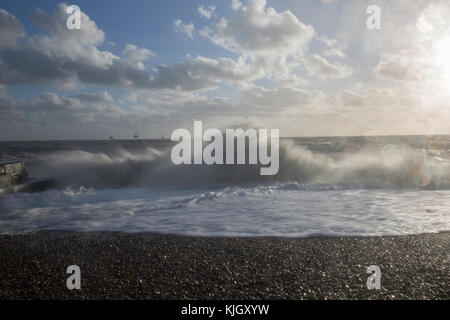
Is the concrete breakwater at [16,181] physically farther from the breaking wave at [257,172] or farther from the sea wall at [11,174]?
the breaking wave at [257,172]

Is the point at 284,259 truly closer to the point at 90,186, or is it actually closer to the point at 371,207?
the point at 371,207

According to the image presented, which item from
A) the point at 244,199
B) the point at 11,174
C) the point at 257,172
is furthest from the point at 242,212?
the point at 11,174

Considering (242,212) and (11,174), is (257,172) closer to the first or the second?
(242,212)

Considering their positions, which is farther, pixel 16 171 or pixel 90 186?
pixel 90 186

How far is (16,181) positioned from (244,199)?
6492 millimetres

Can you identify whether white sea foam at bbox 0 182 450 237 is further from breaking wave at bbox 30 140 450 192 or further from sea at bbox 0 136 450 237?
breaking wave at bbox 30 140 450 192

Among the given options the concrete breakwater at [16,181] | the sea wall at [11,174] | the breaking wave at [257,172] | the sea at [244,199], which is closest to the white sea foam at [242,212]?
the sea at [244,199]

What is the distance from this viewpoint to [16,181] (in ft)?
29.4

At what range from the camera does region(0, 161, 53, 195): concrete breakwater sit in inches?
327

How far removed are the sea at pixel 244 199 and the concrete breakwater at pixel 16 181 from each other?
1.12 feet

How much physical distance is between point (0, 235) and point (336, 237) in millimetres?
4835

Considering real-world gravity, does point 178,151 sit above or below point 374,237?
above

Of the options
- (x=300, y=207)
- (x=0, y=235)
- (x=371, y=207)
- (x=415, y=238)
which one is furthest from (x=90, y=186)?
(x=415, y=238)
